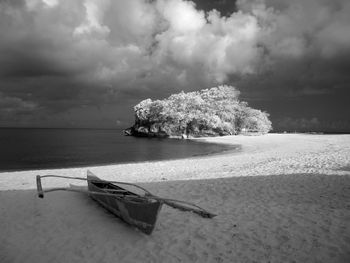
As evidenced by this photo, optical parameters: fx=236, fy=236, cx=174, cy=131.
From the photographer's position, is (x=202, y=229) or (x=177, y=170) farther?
(x=177, y=170)

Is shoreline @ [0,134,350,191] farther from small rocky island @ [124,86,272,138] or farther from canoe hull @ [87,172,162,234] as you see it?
small rocky island @ [124,86,272,138]

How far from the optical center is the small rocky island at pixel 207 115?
72125mm

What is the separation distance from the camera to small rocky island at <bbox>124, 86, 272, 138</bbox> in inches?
2840

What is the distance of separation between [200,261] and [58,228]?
4.87m

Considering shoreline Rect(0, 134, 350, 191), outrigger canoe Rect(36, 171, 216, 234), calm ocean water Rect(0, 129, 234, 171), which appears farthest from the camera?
calm ocean water Rect(0, 129, 234, 171)

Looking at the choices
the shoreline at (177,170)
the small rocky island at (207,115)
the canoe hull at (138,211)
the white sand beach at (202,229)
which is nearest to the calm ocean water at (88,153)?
the shoreline at (177,170)

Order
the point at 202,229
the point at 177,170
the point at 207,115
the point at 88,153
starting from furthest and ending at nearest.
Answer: the point at 207,115 → the point at 88,153 → the point at 177,170 → the point at 202,229

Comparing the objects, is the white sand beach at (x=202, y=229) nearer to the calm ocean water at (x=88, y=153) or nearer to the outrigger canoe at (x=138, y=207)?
the outrigger canoe at (x=138, y=207)

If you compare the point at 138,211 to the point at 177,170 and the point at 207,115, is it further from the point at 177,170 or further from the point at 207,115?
the point at 207,115

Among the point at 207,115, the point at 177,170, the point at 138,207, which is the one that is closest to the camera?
the point at 138,207

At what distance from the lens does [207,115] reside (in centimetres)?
7019

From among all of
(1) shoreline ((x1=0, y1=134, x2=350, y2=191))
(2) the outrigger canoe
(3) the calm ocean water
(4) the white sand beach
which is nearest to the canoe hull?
(2) the outrigger canoe

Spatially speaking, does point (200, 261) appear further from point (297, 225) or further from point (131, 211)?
point (297, 225)

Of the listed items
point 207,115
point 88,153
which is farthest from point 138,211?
point 207,115
